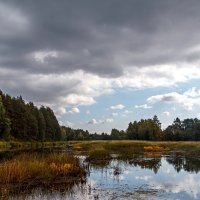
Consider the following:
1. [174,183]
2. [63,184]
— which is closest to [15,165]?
[63,184]

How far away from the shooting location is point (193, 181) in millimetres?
25797

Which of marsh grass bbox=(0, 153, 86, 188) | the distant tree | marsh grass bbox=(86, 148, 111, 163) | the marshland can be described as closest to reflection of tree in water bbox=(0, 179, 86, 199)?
the marshland

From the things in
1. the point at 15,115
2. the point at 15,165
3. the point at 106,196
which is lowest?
the point at 106,196

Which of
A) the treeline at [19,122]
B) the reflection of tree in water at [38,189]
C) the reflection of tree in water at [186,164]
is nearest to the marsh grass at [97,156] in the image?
the reflection of tree in water at [186,164]

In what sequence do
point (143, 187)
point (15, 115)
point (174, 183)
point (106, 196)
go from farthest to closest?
1. point (15, 115)
2. point (174, 183)
3. point (143, 187)
4. point (106, 196)

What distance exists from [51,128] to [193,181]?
445 feet

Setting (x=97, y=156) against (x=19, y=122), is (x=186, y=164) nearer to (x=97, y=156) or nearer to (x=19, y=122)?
(x=97, y=156)

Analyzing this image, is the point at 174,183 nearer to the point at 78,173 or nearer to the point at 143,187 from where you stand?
the point at 143,187

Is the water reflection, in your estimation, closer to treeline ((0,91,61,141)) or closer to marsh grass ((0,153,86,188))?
marsh grass ((0,153,86,188))

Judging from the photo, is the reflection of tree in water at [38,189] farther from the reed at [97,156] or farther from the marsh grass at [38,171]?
the reed at [97,156]

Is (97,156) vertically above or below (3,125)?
below

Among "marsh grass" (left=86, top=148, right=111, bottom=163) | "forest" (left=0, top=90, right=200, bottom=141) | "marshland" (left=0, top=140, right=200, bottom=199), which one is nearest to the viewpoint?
"marshland" (left=0, top=140, right=200, bottom=199)

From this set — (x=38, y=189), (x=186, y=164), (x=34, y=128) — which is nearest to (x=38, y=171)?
(x=38, y=189)

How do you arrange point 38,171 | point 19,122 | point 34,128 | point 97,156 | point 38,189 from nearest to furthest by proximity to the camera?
point 38,189, point 38,171, point 97,156, point 19,122, point 34,128
